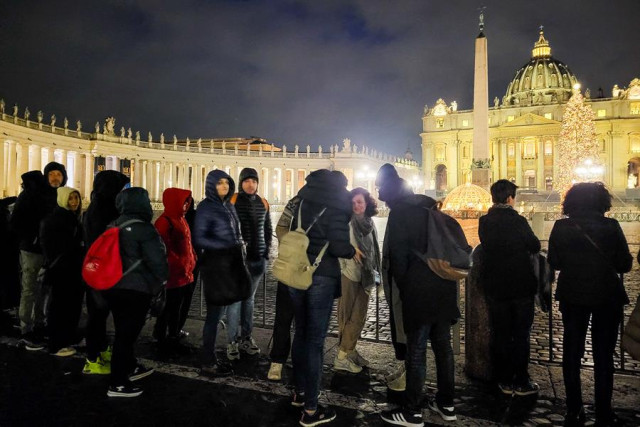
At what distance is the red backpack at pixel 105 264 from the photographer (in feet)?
15.4

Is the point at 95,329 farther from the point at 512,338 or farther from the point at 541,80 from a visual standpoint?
the point at 541,80

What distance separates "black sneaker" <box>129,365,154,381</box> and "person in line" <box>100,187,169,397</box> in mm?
345

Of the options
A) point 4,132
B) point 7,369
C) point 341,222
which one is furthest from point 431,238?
point 4,132

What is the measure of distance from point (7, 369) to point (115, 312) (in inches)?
71.2

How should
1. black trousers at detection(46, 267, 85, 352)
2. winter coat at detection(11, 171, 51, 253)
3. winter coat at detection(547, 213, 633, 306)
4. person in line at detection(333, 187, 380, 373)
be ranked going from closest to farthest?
winter coat at detection(547, 213, 633, 306) → person in line at detection(333, 187, 380, 373) → black trousers at detection(46, 267, 85, 352) → winter coat at detection(11, 171, 51, 253)

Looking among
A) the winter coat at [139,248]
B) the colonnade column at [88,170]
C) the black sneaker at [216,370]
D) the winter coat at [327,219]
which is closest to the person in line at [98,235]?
the winter coat at [139,248]

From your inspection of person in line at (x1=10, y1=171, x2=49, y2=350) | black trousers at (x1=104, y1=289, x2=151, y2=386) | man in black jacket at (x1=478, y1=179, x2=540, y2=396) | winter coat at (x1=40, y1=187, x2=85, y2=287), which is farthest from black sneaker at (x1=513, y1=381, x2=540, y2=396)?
person in line at (x1=10, y1=171, x2=49, y2=350)

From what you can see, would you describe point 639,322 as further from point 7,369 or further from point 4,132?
point 4,132

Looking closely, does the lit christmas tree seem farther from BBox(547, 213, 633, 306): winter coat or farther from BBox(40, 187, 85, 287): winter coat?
BBox(40, 187, 85, 287): winter coat

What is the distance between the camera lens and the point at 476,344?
522 centimetres

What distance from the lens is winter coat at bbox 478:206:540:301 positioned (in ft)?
Result: 15.4

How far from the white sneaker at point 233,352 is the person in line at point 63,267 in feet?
6.82

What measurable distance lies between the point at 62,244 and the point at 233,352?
2572mm

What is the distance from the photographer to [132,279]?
4.77 metres
